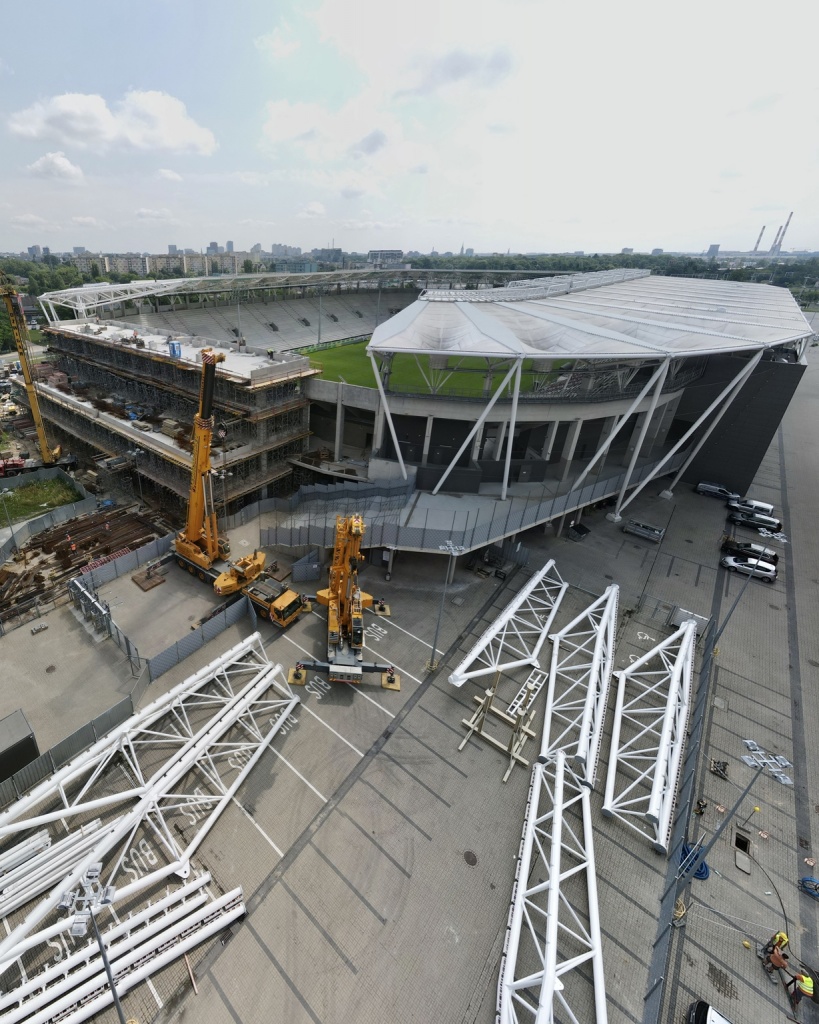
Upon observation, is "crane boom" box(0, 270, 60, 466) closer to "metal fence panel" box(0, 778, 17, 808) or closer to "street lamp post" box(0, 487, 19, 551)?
"street lamp post" box(0, 487, 19, 551)

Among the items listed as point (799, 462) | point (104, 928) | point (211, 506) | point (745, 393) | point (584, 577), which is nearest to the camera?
point (104, 928)

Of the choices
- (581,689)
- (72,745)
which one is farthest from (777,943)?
(72,745)

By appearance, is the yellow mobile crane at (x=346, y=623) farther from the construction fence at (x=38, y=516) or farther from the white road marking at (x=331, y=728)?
the construction fence at (x=38, y=516)

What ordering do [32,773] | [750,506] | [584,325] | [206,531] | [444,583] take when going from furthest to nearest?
[750,506] → [584,325] → [444,583] → [206,531] → [32,773]

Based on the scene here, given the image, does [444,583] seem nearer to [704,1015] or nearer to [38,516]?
[704,1015]

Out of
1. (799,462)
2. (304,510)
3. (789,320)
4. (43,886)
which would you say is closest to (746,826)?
(43,886)

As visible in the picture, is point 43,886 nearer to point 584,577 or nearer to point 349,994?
point 349,994
